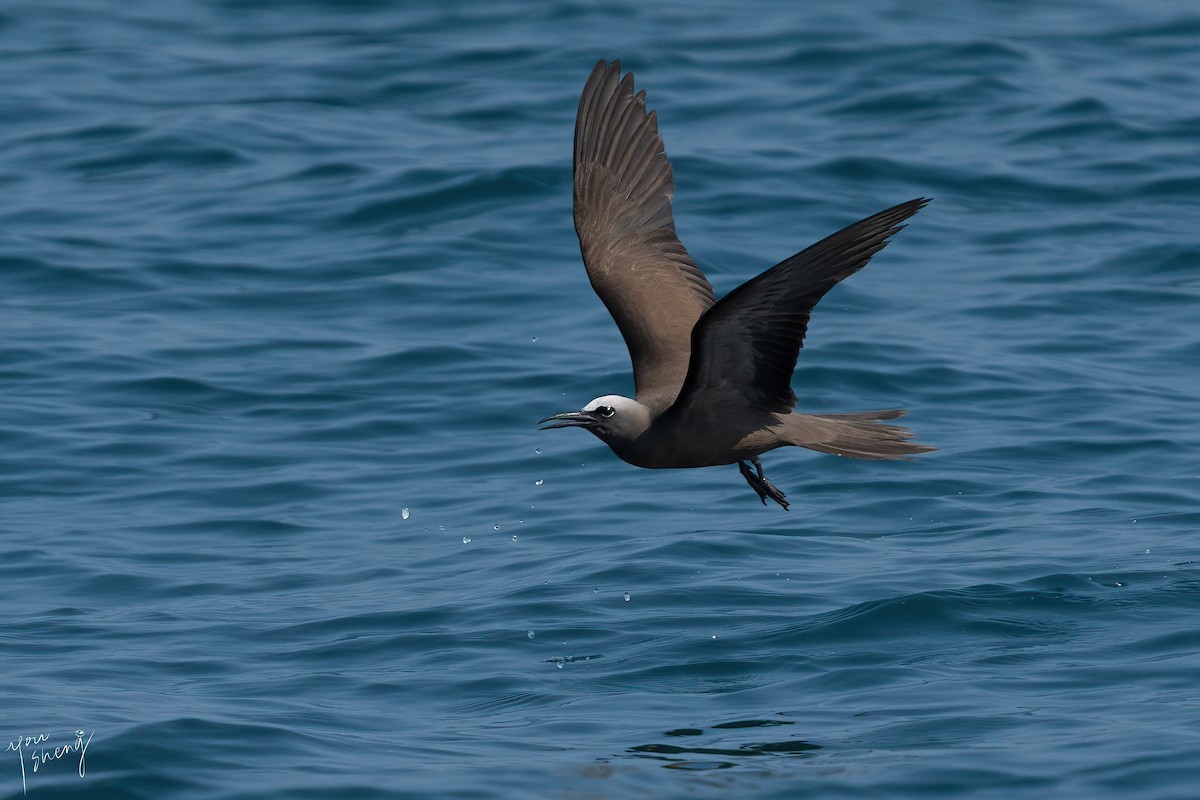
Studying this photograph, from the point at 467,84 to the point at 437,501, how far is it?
767 centimetres

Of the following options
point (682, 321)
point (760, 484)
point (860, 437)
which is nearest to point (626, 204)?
point (682, 321)

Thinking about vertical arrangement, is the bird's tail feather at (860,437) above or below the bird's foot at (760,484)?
above

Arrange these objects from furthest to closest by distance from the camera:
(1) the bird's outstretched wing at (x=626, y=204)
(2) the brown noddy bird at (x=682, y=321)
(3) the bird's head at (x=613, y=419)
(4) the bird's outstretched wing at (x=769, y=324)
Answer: (1) the bird's outstretched wing at (x=626, y=204) → (3) the bird's head at (x=613, y=419) → (2) the brown noddy bird at (x=682, y=321) → (4) the bird's outstretched wing at (x=769, y=324)

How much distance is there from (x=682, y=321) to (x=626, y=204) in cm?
87

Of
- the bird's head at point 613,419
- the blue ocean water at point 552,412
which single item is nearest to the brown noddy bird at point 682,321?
the bird's head at point 613,419

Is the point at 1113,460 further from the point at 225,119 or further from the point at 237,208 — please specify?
the point at 225,119

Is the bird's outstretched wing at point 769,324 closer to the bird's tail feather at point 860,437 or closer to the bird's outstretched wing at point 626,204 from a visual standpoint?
the bird's tail feather at point 860,437

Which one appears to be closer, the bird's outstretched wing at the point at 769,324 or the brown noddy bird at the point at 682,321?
the bird's outstretched wing at the point at 769,324

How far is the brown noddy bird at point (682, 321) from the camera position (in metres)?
7.17

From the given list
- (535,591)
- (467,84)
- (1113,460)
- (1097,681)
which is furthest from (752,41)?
(1097,681)

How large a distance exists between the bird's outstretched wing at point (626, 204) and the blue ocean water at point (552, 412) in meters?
1.58

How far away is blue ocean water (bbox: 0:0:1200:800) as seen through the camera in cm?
791

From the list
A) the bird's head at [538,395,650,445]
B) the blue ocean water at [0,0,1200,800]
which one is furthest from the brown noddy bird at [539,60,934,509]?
the blue ocean water at [0,0,1200,800]

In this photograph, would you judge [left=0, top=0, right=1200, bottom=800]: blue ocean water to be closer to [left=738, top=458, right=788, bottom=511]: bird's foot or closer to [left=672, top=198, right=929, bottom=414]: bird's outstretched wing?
[left=738, top=458, right=788, bottom=511]: bird's foot
